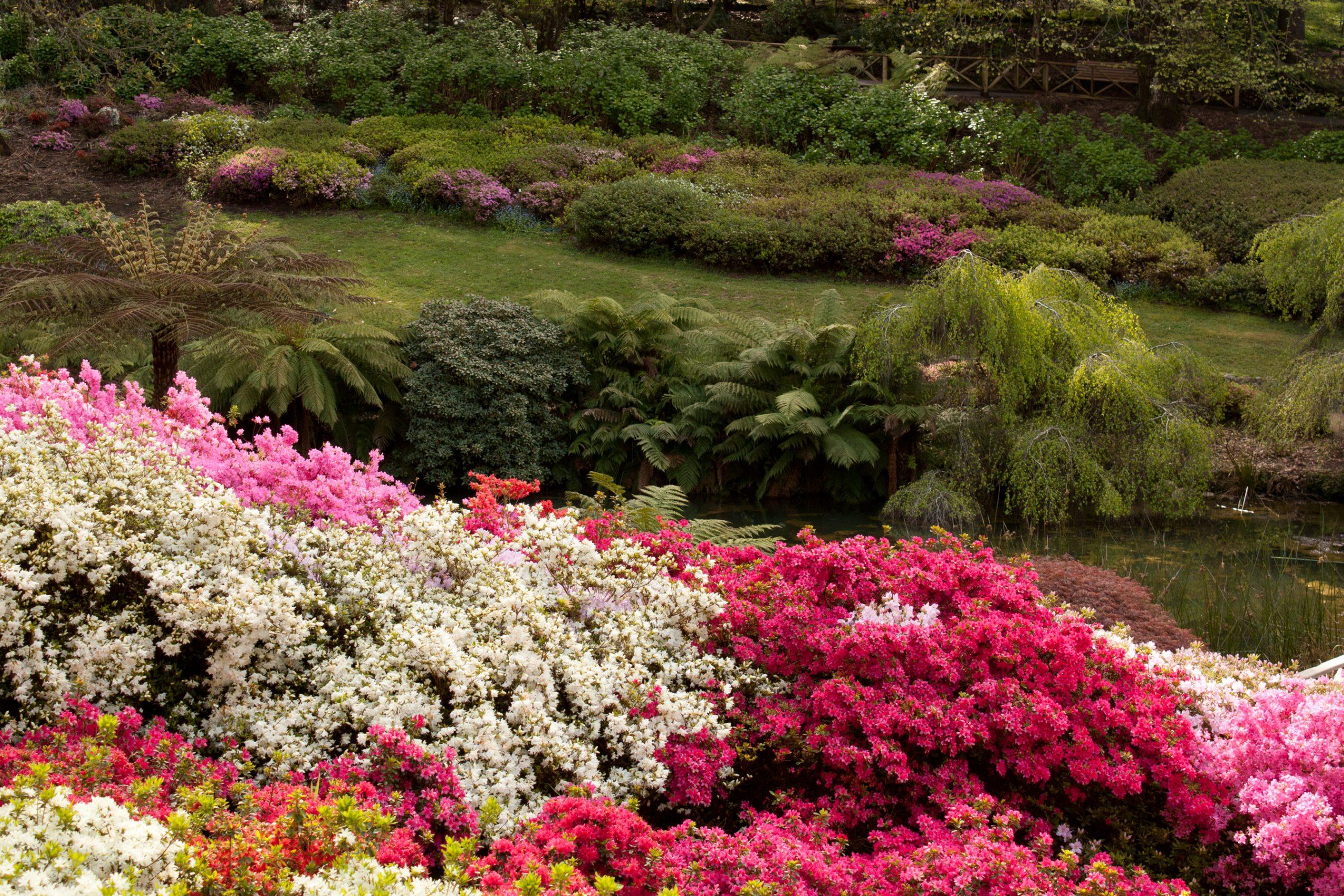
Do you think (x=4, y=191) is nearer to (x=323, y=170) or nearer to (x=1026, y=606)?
(x=323, y=170)

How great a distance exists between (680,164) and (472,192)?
3453 mm

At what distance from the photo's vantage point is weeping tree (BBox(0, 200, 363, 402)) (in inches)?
287

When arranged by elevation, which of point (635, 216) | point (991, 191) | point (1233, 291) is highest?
point (991, 191)

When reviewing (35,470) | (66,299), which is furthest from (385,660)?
(66,299)

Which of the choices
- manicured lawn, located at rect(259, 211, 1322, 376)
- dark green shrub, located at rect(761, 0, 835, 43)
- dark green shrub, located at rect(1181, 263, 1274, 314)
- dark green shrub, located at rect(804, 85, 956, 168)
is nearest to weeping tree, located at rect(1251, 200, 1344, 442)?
manicured lawn, located at rect(259, 211, 1322, 376)

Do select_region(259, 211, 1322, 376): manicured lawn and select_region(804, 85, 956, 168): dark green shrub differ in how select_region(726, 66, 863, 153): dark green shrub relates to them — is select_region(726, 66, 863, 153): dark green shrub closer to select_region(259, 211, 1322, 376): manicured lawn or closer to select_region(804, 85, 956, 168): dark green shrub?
select_region(804, 85, 956, 168): dark green shrub

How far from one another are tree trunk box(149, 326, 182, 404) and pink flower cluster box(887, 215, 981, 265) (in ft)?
30.0

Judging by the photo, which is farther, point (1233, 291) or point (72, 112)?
point (72, 112)

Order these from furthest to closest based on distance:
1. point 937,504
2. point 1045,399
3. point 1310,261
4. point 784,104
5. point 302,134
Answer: point 784,104 < point 302,134 < point 1310,261 < point 1045,399 < point 937,504

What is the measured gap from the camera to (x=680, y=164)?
17.5 metres

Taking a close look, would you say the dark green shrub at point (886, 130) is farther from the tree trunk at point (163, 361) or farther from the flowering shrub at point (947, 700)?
the flowering shrub at point (947, 700)

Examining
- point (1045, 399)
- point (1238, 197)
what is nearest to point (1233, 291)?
point (1238, 197)

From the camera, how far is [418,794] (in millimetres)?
3457

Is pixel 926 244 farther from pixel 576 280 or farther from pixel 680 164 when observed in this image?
pixel 680 164
